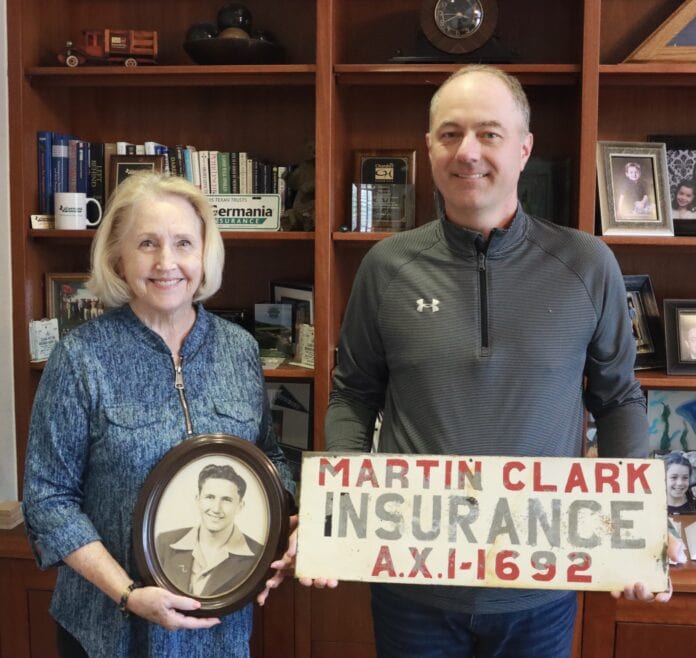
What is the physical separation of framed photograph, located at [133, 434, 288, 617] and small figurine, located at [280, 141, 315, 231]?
3.52ft

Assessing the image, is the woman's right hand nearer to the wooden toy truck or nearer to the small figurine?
the small figurine

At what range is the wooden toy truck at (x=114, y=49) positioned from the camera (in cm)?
226

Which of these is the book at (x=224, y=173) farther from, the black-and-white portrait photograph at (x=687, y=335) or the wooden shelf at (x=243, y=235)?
the black-and-white portrait photograph at (x=687, y=335)

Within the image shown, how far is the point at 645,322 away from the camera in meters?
2.26

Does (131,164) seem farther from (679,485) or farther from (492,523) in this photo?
(679,485)

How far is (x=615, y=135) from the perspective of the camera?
2383mm

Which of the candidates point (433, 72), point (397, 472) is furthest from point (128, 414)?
point (433, 72)

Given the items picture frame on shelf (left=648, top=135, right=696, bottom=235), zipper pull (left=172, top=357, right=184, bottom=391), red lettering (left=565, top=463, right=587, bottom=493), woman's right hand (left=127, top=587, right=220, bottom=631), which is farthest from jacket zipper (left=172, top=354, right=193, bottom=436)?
picture frame on shelf (left=648, top=135, right=696, bottom=235)

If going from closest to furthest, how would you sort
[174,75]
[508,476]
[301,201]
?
[508,476] < [174,75] < [301,201]

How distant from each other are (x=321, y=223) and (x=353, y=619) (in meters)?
1.11

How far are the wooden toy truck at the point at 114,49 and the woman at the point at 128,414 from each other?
100cm

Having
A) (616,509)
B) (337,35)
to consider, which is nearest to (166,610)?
(616,509)

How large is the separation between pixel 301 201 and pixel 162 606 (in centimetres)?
134

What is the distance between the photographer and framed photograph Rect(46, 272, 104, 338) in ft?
7.69
